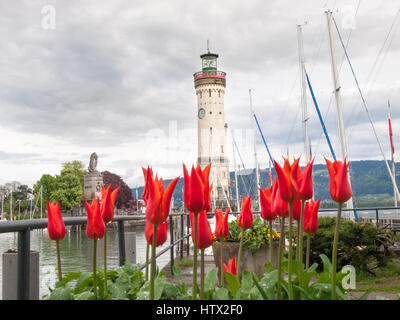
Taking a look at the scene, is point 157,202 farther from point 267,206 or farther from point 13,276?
point 13,276

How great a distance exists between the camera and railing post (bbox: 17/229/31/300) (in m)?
1.76

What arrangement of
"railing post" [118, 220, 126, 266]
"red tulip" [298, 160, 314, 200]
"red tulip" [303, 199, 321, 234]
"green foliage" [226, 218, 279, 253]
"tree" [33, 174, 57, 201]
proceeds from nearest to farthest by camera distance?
"red tulip" [298, 160, 314, 200]
"red tulip" [303, 199, 321, 234]
"railing post" [118, 220, 126, 266]
"green foliage" [226, 218, 279, 253]
"tree" [33, 174, 57, 201]

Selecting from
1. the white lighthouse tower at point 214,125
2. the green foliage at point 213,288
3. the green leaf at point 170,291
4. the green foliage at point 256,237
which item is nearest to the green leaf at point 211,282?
the green foliage at point 213,288

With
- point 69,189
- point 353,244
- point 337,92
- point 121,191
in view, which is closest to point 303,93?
point 337,92

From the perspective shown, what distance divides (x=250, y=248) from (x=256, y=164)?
32.0 meters

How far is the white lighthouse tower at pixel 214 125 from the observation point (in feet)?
198

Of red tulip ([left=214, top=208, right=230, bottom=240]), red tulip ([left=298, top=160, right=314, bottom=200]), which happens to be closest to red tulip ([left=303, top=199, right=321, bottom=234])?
red tulip ([left=214, top=208, right=230, bottom=240])

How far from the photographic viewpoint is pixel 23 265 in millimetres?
1773

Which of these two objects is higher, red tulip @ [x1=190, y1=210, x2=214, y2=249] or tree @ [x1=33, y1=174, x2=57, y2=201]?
tree @ [x1=33, y1=174, x2=57, y2=201]

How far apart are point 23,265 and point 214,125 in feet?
194

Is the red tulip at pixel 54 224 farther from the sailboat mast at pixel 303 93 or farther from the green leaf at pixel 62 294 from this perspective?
the sailboat mast at pixel 303 93

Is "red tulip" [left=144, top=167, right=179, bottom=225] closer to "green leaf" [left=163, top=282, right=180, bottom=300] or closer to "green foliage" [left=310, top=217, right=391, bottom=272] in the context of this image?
"green leaf" [left=163, top=282, right=180, bottom=300]

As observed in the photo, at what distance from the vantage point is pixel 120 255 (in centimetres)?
346

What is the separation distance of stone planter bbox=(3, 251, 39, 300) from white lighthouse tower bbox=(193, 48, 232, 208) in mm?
57769
